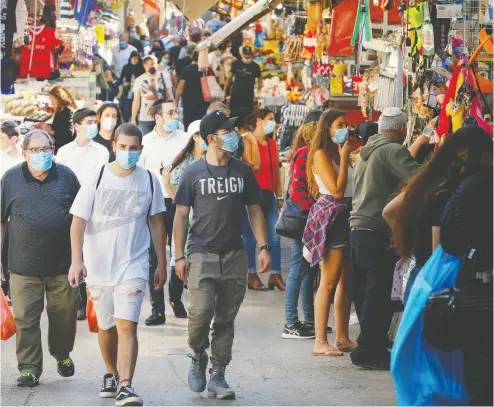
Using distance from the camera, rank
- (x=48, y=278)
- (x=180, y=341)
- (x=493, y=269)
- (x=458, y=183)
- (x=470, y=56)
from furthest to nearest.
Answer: (x=180, y=341) → (x=470, y=56) → (x=48, y=278) → (x=458, y=183) → (x=493, y=269)

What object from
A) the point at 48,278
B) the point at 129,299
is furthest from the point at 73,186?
the point at 129,299

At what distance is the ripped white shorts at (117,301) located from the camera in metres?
7.65

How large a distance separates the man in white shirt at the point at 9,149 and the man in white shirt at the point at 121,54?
1375cm

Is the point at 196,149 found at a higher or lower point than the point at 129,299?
higher

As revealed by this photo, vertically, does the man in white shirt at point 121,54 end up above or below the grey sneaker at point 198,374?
above

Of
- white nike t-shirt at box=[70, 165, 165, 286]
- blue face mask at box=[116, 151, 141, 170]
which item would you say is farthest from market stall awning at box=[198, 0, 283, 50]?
white nike t-shirt at box=[70, 165, 165, 286]

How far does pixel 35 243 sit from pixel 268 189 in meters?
4.37

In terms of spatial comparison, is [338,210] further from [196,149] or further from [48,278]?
[48,278]

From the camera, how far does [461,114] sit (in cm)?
866

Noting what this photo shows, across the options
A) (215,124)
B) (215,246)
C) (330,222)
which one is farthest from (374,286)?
(215,124)

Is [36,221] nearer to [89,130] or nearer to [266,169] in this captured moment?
[89,130]

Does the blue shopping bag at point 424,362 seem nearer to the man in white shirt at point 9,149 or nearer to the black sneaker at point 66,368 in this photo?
the black sneaker at point 66,368

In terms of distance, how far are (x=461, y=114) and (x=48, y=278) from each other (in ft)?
10.3

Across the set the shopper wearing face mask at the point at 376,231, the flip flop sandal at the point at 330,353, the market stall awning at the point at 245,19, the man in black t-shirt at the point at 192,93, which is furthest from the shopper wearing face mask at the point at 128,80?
the shopper wearing face mask at the point at 376,231
